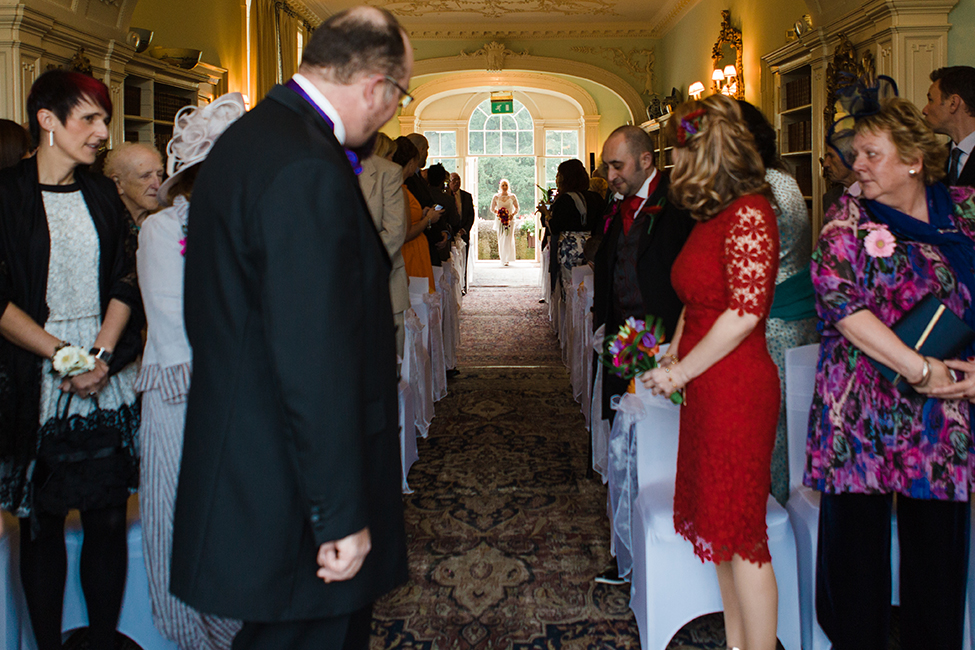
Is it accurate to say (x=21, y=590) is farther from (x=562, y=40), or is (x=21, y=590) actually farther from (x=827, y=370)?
(x=562, y=40)

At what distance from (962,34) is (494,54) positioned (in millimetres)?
8954

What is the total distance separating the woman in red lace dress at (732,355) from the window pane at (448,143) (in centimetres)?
1626

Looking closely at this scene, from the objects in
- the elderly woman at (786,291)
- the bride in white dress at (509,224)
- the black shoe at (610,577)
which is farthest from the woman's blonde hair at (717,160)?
the bride in white dress at (509,224)

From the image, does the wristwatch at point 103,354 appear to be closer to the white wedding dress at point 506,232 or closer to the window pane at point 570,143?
the white wedding dress at point 506,232

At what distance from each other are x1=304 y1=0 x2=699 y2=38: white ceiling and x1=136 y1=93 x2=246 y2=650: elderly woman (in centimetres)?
1029

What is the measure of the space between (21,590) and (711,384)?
1.97 meters

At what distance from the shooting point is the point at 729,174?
1.94 metres

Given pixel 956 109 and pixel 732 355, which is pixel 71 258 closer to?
pixel 732 355

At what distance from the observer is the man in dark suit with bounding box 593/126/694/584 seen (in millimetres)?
2729

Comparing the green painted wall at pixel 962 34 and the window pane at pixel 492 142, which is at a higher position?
the window pane at pixel 492 142

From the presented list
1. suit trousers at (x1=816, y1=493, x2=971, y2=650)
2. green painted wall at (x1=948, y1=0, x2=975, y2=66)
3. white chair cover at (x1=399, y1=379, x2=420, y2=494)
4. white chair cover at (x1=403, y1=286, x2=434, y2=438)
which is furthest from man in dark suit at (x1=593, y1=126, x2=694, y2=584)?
green painted wall at (x1=948, y1=0, x2=975, y2=66)

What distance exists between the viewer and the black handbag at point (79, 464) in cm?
209

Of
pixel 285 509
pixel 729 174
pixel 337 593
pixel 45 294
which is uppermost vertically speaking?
pixel 729 174

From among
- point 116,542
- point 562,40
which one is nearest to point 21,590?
point 116,542
